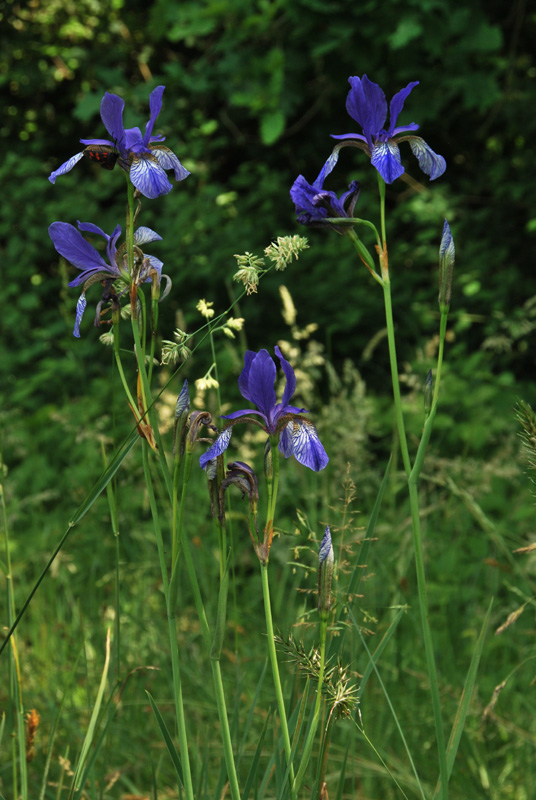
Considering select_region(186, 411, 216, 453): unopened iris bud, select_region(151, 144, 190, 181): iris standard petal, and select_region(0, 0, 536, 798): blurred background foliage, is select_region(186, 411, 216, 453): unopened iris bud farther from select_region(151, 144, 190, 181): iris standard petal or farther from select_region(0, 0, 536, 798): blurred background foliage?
select_region(0, 0, 536, 798): blurred background foliage

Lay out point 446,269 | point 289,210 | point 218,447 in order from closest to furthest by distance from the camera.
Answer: point 218,447 < point 446,269 < point 289,210

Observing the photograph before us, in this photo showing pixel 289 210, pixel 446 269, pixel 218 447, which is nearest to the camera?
pixel 218 447

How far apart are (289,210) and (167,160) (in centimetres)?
401

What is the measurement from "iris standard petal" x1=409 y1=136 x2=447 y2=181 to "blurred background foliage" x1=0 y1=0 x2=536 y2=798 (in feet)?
6.33

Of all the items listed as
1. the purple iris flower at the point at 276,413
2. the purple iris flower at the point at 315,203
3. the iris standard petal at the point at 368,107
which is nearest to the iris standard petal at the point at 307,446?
the purple iris flower at the point at 276,413

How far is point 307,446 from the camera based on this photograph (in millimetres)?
873

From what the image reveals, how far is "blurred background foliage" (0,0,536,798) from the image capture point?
3691 millimetres

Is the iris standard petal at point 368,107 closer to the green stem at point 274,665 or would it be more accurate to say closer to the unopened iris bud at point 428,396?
the unopened iris bud at point 428,396

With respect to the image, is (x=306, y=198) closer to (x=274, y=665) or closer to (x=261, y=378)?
(x=261, y=378)

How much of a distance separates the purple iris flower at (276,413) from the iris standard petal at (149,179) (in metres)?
0.19

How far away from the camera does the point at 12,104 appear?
5.79 meters

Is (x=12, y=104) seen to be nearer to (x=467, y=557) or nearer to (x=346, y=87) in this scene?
(x=346, y=87)

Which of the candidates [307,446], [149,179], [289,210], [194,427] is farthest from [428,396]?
[289,210]

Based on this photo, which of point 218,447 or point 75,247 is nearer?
point 218,447
